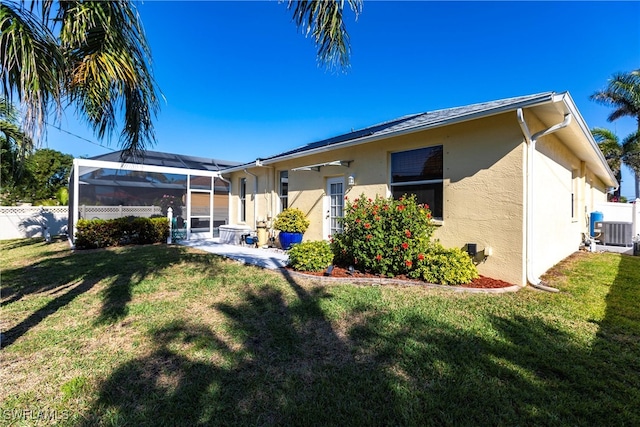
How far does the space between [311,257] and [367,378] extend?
158 inches

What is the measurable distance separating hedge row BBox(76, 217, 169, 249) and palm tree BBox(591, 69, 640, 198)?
29202 mm

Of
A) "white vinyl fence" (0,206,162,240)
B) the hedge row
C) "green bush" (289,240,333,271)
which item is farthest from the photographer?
"white vinyl fence" (0,206,162,240)

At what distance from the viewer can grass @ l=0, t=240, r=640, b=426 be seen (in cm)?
226

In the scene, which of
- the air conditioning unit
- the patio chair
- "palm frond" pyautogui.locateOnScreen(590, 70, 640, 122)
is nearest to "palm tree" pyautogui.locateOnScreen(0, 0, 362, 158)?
the patio chair

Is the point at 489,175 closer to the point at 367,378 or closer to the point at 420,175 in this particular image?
the point at 420,175

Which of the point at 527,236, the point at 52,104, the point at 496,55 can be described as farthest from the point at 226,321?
the point at 496,55

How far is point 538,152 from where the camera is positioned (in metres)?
6.09

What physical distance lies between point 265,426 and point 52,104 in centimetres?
370

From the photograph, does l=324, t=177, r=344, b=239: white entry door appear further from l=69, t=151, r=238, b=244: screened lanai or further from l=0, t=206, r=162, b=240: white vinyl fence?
l=0, t=206, r=162, b=240: white vinyl fence

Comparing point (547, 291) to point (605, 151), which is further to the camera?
point (605, 151)

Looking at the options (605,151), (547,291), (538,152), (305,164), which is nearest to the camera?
(547,291)

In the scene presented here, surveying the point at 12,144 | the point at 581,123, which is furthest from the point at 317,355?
the point at 12,144

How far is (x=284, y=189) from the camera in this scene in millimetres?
11500

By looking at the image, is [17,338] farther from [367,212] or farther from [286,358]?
[367,212]
